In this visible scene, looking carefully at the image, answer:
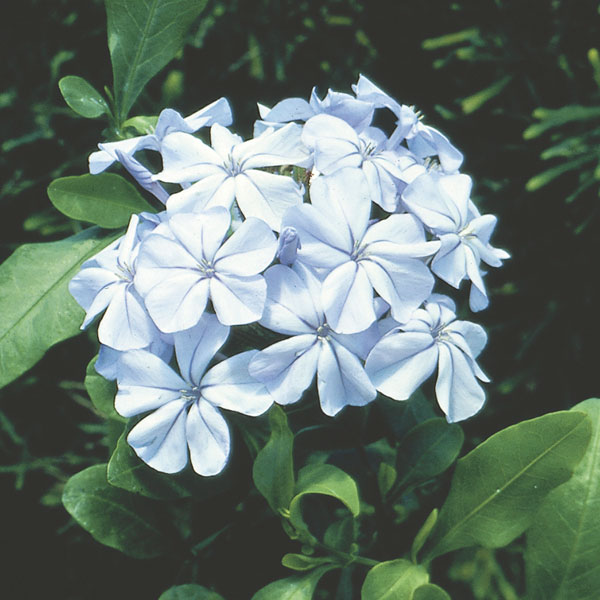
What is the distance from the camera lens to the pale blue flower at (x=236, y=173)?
853 millimetres

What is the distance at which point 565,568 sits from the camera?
3.21 feet

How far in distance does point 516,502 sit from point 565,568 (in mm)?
152

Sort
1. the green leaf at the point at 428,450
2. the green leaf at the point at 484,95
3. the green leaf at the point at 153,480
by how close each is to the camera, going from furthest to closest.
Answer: the green leaf at the point at 484,95
the green leaf at the point at 428,450
the green leaf at the point at 153,480

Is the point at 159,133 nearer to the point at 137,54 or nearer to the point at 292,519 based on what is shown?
the point at 137,54

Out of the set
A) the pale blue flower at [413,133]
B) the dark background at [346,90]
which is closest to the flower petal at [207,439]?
the pale blue flower at [413,133]

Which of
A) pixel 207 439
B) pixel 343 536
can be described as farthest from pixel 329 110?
pixel 343 536

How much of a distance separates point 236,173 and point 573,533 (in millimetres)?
700

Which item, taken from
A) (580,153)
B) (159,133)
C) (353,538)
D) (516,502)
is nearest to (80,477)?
(353,538)

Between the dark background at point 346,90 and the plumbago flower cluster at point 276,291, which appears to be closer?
the plumbago flower cluster at point 276,291

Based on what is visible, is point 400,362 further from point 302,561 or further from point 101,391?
point 101,391

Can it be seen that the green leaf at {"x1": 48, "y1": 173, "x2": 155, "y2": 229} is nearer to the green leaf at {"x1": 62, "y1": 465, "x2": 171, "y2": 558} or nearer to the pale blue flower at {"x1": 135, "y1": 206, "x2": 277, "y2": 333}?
the pale blue flower at {"x1": 135, "y1": 206, "x2": 277, "y2": 333}

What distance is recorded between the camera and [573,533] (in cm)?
98

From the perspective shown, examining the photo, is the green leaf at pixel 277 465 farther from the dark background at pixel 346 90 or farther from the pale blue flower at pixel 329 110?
the dark background at pixel 346 90

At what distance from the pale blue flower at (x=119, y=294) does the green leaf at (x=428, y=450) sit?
42 cm
